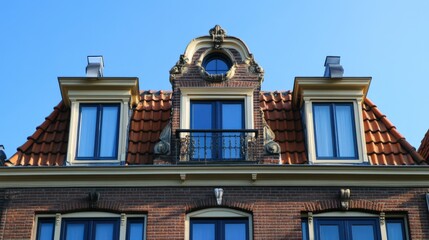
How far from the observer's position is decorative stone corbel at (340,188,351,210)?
20.4 m

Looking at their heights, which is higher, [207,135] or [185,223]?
[207,135]

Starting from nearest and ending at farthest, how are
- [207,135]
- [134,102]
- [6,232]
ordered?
[6,232] < [207,135] < [134,102]

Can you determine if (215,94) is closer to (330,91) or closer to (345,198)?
(330,91)

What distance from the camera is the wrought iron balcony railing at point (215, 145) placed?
69.0 ft

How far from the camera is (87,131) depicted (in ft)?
71.1

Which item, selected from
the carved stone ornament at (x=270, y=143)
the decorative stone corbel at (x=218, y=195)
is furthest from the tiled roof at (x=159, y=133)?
the decorative stone corbel at (x=218, y=195)

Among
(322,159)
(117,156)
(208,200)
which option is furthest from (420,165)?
(117,156)

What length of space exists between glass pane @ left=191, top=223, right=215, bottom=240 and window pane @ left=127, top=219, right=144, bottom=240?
1.30 m

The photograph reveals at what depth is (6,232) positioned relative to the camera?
20031 millimetres

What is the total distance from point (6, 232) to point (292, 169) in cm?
739

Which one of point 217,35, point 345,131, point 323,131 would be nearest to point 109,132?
point 217,35

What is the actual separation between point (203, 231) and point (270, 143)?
2.99 meters

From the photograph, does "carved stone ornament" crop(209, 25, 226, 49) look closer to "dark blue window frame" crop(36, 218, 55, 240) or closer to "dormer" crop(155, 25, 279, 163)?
"dormer" crop(155, 25, 279, 163)

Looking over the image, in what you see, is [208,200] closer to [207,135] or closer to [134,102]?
[207,135]
